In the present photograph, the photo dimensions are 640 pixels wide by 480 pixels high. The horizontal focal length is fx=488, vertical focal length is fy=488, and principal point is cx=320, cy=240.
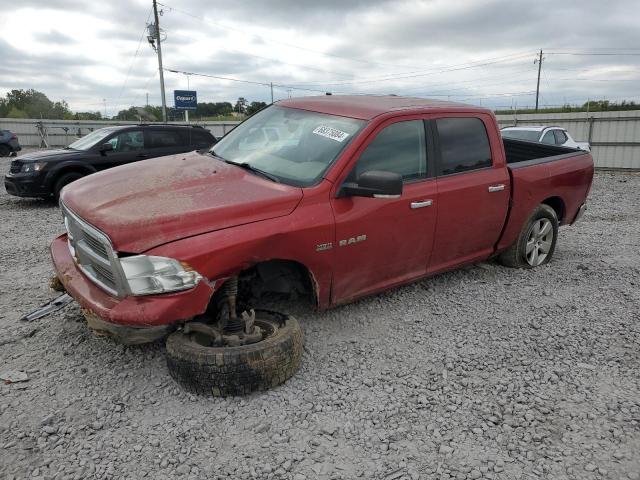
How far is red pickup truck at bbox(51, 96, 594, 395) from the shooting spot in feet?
9.27

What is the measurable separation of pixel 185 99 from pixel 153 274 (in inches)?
1267

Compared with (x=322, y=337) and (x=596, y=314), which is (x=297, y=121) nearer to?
(x=322, y=337)

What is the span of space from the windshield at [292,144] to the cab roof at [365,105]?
0.29 feet

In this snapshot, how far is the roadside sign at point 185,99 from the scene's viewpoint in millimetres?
32094

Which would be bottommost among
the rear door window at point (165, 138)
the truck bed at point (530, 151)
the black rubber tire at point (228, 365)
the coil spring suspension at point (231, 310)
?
the black rubber tire at point (228, 365)

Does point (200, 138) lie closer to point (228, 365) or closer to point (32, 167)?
point (32, 167)

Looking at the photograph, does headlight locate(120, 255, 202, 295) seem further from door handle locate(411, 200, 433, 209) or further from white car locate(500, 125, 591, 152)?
white car locate(500, 125, 591, 152)

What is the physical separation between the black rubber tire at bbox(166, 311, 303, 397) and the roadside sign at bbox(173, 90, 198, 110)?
3178 centimetres

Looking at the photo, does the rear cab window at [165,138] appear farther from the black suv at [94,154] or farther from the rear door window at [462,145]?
the rear door window at [462,145]

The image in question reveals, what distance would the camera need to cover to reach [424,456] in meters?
2.57

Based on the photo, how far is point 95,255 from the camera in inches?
118

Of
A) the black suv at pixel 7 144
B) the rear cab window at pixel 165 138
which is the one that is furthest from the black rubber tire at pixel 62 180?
the black suv at pixel 7 144

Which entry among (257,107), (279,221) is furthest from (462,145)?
(257,107)

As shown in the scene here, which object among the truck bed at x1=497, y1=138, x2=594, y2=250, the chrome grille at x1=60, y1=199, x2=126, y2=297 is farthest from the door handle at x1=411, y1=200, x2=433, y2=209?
the chrome grille at x1=60, y1=199, x2=126, y2=297
